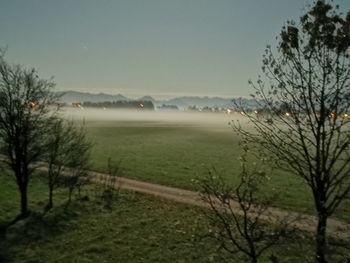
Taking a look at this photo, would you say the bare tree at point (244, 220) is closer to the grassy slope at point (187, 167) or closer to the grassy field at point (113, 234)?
the grassy field at point (113, 234)

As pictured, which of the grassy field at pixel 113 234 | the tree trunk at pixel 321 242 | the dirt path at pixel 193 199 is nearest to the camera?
the tree trunk at pixel 321 242

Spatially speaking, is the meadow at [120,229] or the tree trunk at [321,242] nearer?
the tree trunk at [321,242]

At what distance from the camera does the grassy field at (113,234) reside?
61.0 feet

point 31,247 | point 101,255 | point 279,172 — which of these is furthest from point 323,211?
point 279,172

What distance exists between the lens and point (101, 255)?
18.8 meters

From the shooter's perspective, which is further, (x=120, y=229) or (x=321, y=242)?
(x=120, y=229)

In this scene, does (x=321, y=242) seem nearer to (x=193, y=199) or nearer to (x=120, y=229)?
(x=120, y=229)

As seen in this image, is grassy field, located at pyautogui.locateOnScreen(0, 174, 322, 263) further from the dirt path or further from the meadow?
the dirt path

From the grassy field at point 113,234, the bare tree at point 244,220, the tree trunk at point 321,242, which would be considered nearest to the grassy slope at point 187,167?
the bare tree at point 244,220

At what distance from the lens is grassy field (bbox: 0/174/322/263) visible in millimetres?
18578

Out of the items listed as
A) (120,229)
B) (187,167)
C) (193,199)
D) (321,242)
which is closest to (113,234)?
(120,229)

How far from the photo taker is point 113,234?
2167cm

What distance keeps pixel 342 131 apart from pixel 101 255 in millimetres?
13009

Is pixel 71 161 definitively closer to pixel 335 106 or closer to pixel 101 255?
pixel 101 255
